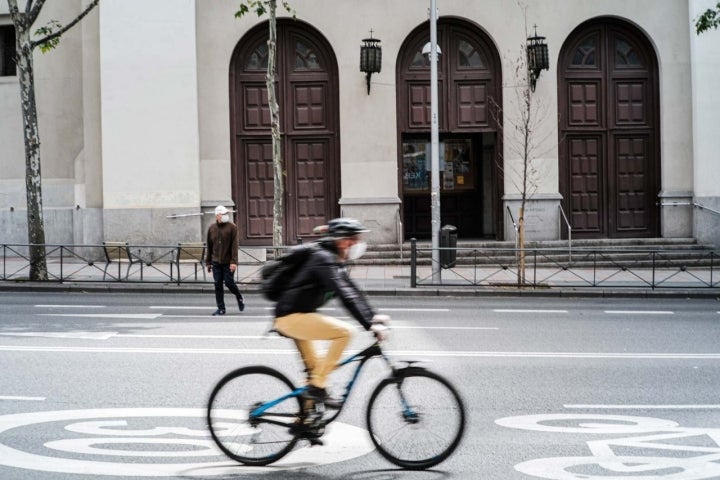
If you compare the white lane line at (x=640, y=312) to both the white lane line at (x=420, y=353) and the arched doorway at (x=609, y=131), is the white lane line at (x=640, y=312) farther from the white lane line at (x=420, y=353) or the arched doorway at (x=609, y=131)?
the arched doorway at (x=609, y=131)

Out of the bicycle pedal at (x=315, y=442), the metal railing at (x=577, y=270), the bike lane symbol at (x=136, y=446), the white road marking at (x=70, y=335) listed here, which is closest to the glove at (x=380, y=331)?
the bicycle pedal at (x=315, y=442)

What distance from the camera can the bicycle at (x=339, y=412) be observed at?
656 cm

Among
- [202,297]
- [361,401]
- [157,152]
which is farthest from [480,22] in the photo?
[361,401]

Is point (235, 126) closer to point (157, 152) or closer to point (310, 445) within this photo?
point (157, 152)

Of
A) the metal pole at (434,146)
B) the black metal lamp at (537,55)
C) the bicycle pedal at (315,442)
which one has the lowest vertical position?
the bicycle pedal at (315,442)

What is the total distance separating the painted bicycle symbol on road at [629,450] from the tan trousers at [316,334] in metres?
1.48

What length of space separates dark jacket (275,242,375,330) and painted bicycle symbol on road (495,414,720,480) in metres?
1.60

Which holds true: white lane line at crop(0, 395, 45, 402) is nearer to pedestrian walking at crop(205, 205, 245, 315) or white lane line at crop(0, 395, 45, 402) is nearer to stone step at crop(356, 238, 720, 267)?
pedestrian walking at crop(205, 205, 245, 315)

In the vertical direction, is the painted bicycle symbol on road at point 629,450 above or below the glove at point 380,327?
below

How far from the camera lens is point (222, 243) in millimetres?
15945

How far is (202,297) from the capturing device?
19.3 meters

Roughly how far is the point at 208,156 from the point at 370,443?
2086 centimetres

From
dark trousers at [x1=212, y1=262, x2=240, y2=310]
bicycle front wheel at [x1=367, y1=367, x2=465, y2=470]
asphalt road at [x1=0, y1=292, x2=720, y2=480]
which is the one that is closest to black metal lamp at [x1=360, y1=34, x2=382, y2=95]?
asphalt road at [x1=0, y1=292, x2=720, y2=480]

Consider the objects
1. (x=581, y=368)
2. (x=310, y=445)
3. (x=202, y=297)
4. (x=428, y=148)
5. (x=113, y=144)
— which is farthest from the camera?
(x=113, y=144)
